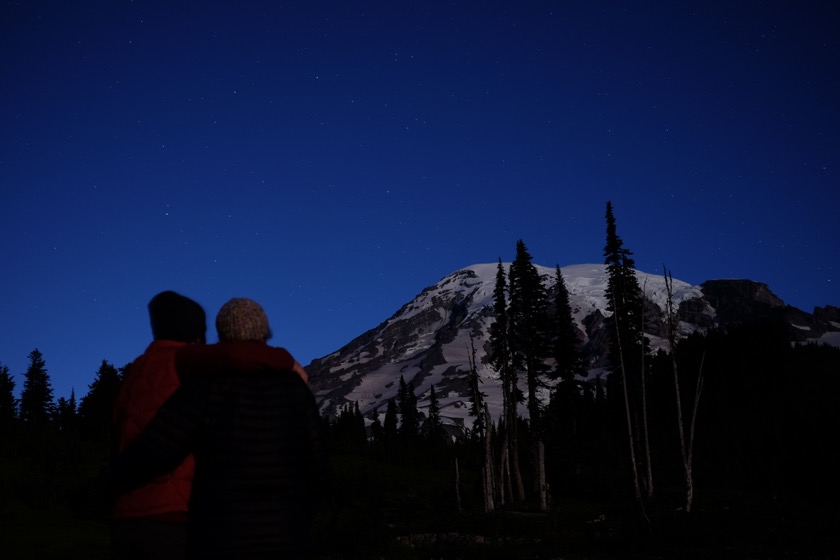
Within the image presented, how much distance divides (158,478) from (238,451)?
0.44 metres

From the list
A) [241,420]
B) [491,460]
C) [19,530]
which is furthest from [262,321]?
[491,460]

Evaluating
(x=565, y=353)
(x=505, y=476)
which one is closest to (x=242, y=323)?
(x=505, y=476)

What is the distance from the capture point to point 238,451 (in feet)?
11.0

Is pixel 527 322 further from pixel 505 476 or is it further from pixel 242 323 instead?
pixel 242 323

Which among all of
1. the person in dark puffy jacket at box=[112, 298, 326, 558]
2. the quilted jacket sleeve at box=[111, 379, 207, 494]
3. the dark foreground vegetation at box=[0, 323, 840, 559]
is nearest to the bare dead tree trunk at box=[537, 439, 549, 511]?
the dark foreground vegetation at box=[0, 323, 840, 559]

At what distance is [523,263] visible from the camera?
39.9m

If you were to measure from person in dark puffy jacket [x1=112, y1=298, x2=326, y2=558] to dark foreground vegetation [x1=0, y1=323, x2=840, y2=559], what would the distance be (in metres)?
0.45

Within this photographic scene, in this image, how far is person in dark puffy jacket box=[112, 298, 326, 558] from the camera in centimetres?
325

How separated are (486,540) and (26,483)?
2687cm

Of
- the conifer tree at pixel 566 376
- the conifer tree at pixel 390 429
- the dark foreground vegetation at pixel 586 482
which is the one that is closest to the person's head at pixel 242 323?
the dark foreground vegetation at pixel 586 482

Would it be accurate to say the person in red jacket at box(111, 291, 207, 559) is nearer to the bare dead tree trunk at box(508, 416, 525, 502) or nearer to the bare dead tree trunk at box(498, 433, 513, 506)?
the bare dead tree trunk at box(498, 433, 513, 506)

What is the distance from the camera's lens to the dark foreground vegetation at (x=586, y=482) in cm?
1748

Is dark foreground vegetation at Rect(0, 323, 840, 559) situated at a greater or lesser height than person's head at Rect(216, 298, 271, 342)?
lesser

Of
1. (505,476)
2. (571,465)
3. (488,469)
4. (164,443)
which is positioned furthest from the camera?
(571,465)
